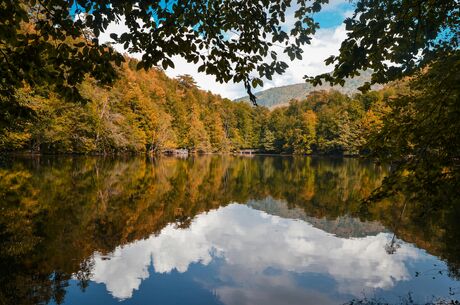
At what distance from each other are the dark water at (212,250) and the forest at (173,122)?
26.0 feet

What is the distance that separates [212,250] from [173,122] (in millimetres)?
72454

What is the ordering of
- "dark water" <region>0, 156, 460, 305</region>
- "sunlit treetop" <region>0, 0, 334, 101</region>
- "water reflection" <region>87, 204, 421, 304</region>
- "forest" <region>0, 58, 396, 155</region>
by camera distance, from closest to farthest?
1. "sunlit treetop" <region>0, 0, 334, 101</region>
2. "dark water" <region>0, 156, 460, 305</region>
3. "water reflection" <region>87, 204, 421, 304</region>
4. "forest" <region>0, 58, 396, 155</region>

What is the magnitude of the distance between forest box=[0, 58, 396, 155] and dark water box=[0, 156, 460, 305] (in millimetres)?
7929

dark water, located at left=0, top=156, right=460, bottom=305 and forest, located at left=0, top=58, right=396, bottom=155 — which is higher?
forest, located at left=0, top=58, right=396, bottom=155

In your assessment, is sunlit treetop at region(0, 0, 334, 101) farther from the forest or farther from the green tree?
the green tree

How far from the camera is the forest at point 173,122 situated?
3993cm

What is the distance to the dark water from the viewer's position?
7594mm

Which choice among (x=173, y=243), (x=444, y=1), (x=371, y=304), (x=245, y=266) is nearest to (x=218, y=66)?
(x=444, y=1)

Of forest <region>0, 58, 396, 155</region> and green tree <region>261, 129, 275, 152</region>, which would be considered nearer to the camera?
forest <region>0, 58, 396, 155</region>

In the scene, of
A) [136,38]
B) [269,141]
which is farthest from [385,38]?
[269,141]

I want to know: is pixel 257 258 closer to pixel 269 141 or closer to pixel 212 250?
pixel 212 250

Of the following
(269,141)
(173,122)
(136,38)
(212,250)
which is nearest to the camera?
(136,38)

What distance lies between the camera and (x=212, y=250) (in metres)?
11.1

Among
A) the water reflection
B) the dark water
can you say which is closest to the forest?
the dark water
